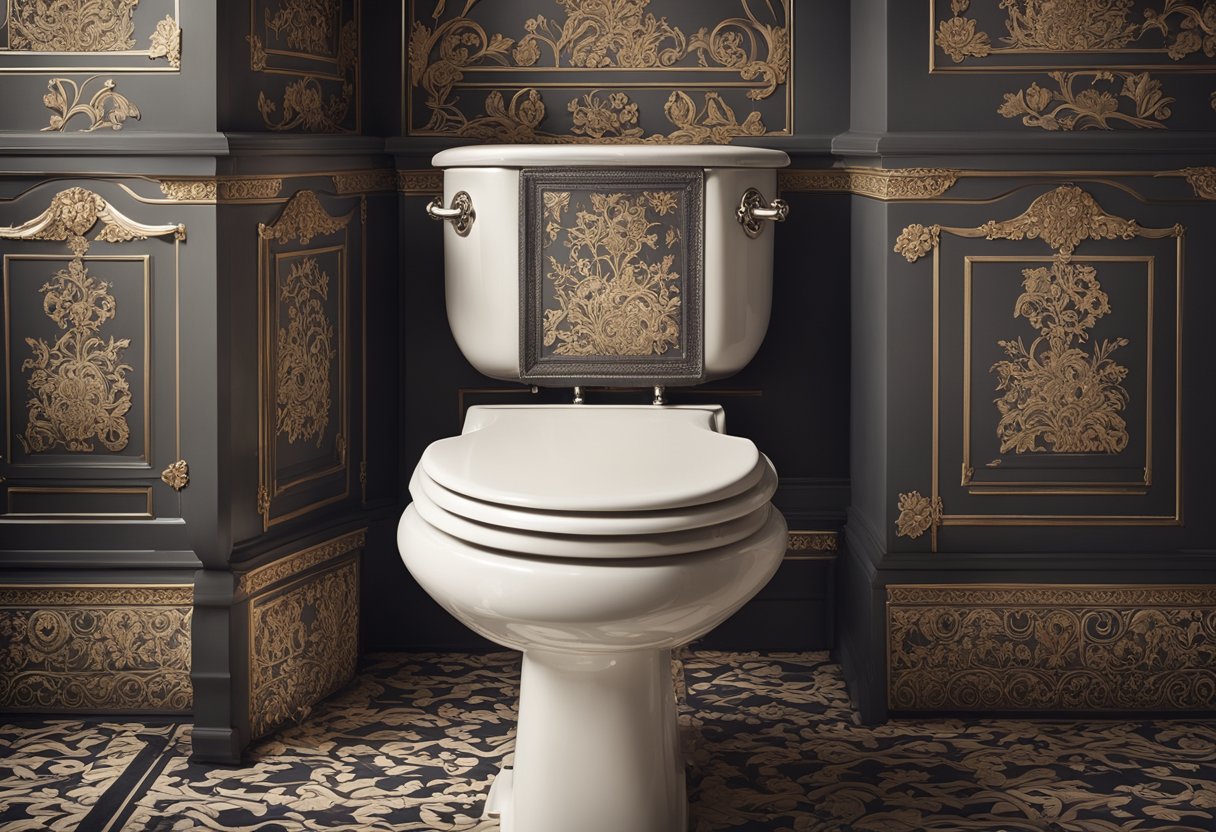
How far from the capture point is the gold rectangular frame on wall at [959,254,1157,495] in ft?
7.56

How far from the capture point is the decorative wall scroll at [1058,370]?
2303mm

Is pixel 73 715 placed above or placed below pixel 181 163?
below

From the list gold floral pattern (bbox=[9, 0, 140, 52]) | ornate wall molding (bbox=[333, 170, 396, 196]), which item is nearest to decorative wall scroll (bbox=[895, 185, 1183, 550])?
ornate wall molding (bbox=[333, 170, 396, 196])

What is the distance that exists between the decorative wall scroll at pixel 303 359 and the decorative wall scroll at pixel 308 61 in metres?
0.15

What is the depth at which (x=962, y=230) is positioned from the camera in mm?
2309

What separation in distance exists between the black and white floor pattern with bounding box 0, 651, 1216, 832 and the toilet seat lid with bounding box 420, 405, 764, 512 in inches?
20.5

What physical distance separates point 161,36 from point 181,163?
0.63 feet

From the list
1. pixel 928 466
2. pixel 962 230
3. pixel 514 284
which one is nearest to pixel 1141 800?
pixel 928 466

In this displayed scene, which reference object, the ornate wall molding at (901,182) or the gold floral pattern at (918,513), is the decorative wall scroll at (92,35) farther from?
the gold floral pattern at (918,513)

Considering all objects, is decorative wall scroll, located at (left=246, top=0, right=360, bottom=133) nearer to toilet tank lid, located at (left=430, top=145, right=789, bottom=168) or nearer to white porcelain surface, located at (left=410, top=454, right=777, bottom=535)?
toilet tank lid, located at (left=430, top=145, right=789, bottom=168)

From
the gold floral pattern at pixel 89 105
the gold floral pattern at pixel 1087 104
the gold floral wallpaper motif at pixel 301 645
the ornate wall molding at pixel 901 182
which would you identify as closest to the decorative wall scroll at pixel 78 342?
the gold floral pattern at pixel 89 105

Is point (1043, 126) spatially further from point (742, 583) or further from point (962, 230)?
point (742, 583)

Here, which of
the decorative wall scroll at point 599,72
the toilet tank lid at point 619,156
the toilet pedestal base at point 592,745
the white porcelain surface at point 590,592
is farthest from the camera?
the decorative wall scroll at point 599,72

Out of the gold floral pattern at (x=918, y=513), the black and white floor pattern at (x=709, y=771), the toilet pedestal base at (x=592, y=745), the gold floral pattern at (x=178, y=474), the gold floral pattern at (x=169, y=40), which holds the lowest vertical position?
the black and white floor pattern at (x=709, y=771)
